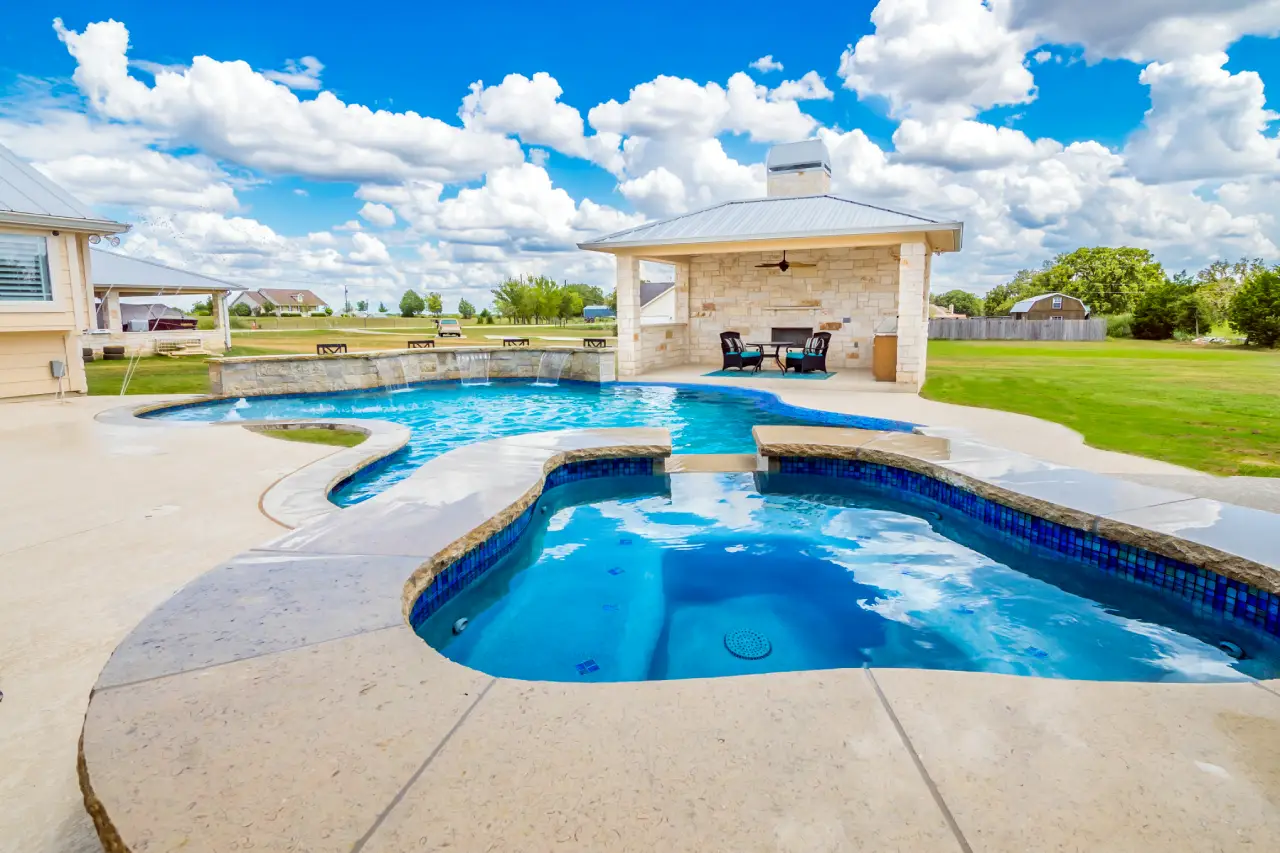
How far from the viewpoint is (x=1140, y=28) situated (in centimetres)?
1375

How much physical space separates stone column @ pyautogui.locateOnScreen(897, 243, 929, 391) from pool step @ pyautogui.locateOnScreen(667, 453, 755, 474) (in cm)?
596

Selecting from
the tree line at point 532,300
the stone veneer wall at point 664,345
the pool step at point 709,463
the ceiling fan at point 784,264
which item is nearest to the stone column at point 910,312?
the ceiling fan at point 784,264

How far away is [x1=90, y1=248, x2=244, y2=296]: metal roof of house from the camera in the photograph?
2194 cm

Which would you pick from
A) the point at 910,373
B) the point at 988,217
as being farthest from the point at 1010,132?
the point at 910,373

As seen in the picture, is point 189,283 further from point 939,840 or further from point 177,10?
point 939,840

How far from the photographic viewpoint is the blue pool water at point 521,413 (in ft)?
25.3

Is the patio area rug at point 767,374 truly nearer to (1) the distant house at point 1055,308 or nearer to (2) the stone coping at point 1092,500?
(2) the stone coping at point 1092,500

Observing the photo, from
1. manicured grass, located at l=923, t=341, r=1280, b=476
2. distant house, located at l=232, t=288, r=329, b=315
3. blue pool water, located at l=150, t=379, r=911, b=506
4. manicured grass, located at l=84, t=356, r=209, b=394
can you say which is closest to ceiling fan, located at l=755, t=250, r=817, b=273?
manicured grass, located at l=923, t=341, r=1280, b=476

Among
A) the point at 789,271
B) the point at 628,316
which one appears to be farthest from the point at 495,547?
the point at 789,271

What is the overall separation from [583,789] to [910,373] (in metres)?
11.5

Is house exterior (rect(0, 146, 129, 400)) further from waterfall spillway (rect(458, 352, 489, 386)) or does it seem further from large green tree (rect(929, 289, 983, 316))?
large green tree (rect(929, 289, 983, 316))

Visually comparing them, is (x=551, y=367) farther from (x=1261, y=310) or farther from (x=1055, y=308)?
(x=1055, y=308)

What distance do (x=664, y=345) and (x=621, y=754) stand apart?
1444 cm

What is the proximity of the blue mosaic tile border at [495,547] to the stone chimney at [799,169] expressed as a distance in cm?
1257
